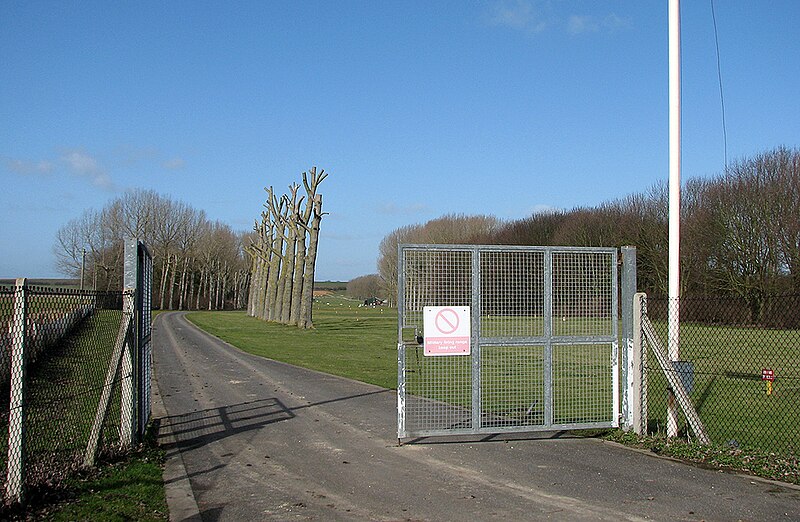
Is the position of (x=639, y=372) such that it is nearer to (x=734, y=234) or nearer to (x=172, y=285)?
(x=734, y=234)

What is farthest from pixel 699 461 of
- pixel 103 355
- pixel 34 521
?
pixel 103 355

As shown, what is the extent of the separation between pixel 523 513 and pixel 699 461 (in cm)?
303

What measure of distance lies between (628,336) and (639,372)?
0.52 m

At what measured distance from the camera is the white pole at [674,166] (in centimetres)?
975

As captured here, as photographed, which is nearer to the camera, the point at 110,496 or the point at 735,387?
the point at 110,496

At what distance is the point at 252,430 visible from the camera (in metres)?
10.5

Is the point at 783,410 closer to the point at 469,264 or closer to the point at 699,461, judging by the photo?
the point at 699,461

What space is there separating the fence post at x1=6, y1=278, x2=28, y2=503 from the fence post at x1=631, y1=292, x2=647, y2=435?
292 inches

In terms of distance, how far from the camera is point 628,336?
1011cm

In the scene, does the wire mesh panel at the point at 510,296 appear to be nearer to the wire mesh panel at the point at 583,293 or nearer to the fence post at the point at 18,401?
the wire mesh panel at the point at 583,293

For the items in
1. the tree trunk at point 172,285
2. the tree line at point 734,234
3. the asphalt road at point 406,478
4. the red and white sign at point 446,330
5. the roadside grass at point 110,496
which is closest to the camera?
the roadside grass at point 110,496

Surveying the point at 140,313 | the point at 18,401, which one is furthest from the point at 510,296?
the point at 18,401

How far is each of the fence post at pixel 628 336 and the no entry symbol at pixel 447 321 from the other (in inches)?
97.6

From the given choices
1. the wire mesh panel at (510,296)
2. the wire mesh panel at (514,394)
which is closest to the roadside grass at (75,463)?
the wire mesh panel at (510,296)
